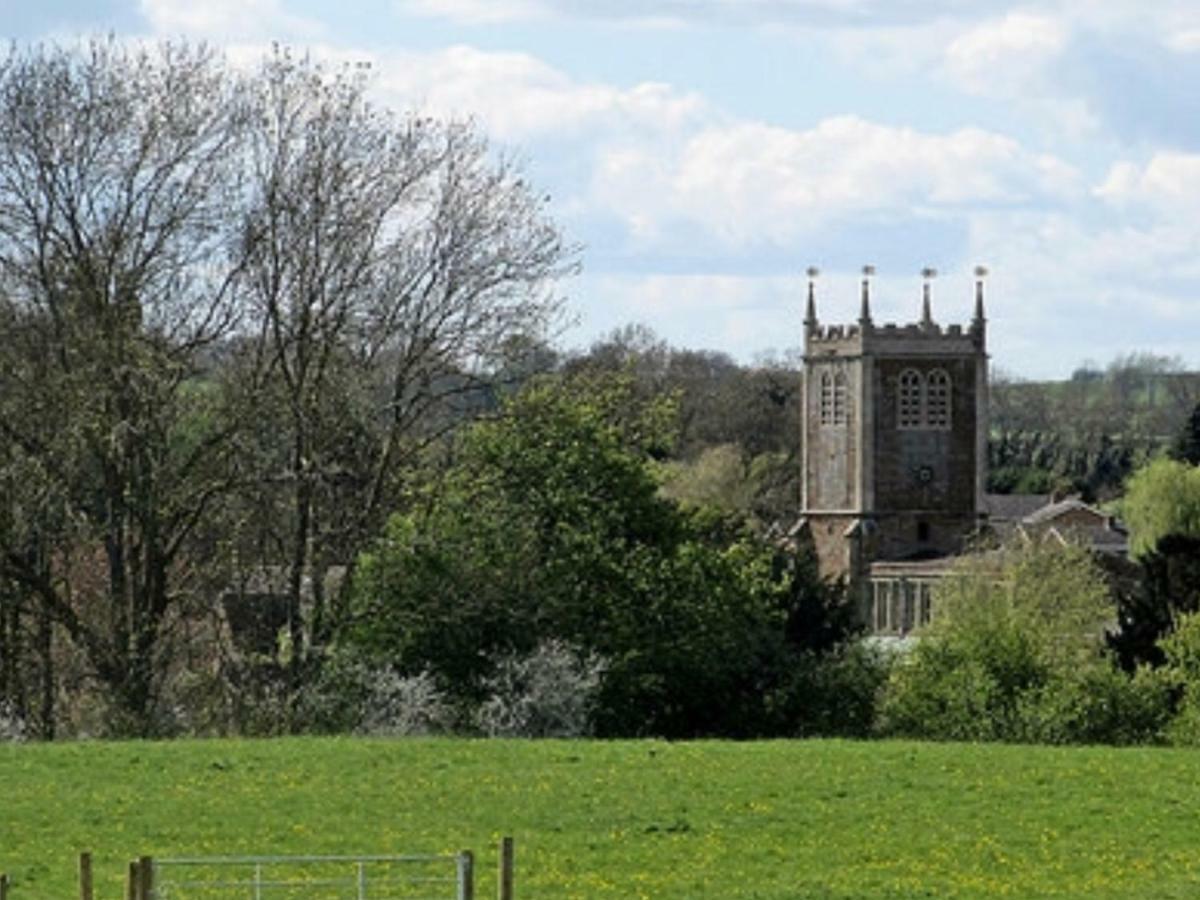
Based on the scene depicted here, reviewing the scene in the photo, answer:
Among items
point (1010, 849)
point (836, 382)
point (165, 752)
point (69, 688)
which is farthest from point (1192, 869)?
point (836, 382)

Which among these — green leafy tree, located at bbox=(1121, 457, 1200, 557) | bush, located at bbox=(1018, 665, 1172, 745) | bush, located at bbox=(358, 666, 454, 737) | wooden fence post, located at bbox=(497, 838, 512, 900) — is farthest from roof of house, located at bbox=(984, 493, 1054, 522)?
wooden fence post, located at bbox=(497, 838, 512, 900)

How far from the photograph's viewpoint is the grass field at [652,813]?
93.4 feet

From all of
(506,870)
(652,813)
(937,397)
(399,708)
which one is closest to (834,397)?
(937,397)

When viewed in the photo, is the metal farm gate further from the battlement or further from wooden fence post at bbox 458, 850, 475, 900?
the battlement

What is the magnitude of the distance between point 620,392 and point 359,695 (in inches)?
408

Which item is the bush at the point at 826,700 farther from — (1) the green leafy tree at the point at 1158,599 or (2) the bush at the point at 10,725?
(2) the bush at the point at 10,725

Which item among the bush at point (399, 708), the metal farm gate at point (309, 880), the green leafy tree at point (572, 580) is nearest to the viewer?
the metal farm gate at point (309, 880)

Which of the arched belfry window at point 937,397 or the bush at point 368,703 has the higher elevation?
the arched belfry window at point 937,397

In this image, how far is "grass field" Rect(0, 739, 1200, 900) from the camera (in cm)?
2845

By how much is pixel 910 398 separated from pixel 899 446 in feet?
8.59

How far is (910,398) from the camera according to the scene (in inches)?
5487

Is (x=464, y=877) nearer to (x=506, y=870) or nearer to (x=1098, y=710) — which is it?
(x=506, y=870)

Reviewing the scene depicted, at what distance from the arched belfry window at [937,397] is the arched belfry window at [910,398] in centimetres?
26

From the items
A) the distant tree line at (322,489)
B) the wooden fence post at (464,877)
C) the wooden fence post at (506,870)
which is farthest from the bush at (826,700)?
the wooden fence post at (464,877)
